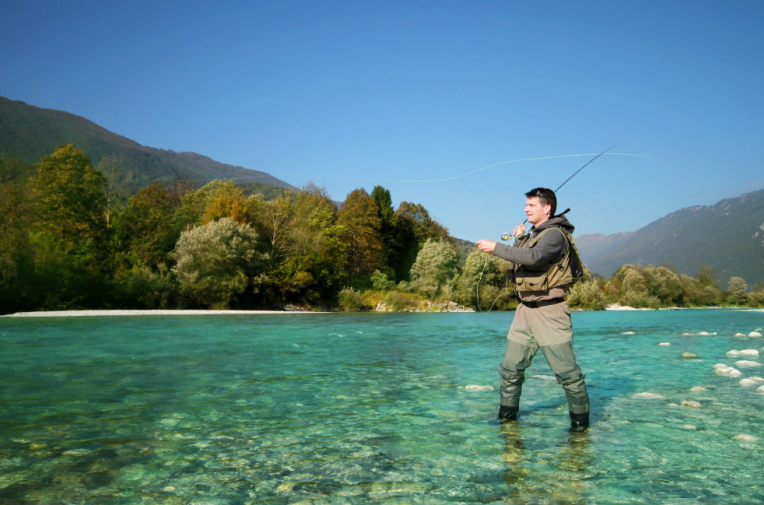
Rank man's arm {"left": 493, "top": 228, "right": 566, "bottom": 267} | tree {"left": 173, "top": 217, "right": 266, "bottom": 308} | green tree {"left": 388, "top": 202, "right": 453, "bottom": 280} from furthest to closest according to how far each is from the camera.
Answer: green tree {"left": 388, "top": 202, "right": 453, "bottom": 280} → tree {"left": 173, "top": 217, "right": 266, "bottom": 308} → man's arm {"left": 493, "top": 228, "right": 566, "bottom": 267}

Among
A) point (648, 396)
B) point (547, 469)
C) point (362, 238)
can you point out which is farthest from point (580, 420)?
point (362, 238)

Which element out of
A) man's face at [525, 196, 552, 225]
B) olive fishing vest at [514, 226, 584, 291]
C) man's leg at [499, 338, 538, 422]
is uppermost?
man's face at [525, 196, 552, 225]

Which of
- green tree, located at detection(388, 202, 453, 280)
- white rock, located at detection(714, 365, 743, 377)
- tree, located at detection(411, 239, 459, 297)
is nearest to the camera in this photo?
white rock, located at detection(714, 365, 743, 377)

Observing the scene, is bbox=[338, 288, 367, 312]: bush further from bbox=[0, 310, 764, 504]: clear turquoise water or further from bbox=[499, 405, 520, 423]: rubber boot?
bbox=[499, 405, 520, 423]: rubber boot

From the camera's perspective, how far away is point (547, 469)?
3734mm

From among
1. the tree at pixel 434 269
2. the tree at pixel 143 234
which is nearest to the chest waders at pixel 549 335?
the tree at pixel 143 234

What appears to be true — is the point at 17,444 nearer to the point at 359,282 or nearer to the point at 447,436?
the point at 447,436

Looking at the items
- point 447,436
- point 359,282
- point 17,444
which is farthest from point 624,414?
point 359,282

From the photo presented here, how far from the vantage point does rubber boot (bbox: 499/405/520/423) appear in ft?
17.0

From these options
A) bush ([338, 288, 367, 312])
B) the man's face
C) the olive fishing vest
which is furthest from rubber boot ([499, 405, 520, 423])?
bush ([338, 288, 367, 312])

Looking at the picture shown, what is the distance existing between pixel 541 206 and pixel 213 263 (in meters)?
36.0

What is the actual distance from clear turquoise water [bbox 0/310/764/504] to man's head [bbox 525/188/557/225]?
2038mm

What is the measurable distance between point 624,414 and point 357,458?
329 cm

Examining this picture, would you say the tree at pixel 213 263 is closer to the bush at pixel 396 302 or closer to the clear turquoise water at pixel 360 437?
the bush at pixel 396 302
